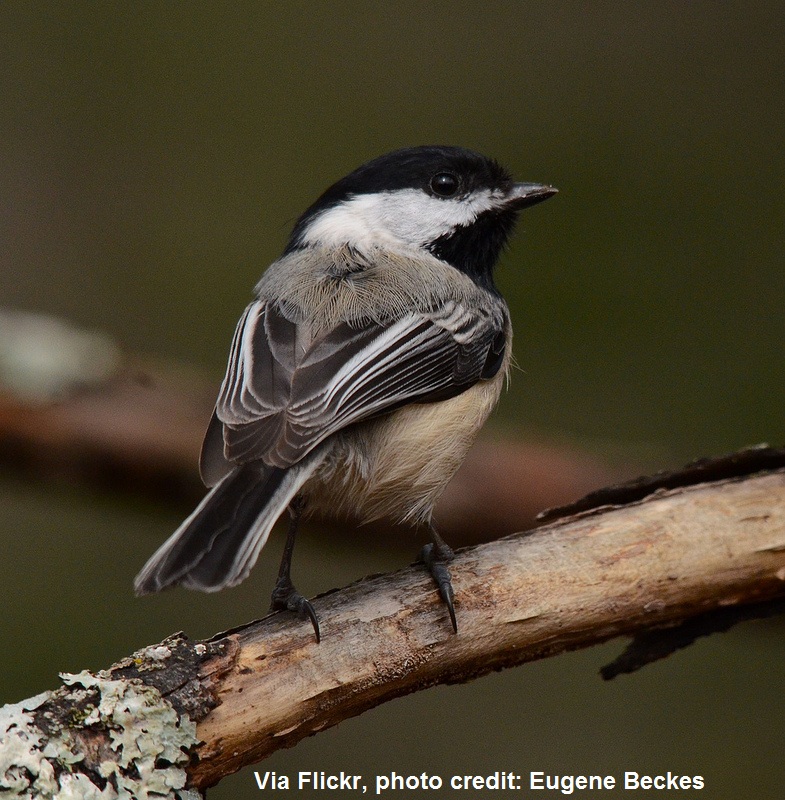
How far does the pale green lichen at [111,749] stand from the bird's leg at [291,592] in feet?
0.77

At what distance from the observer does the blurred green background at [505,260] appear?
3.08 meters

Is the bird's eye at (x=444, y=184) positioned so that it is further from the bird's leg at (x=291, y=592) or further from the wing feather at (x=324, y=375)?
the bird's leg at (x=291, y=592)

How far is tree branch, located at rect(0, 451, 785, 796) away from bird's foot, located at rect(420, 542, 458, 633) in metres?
0.02

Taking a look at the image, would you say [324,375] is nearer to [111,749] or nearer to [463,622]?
[463,622]

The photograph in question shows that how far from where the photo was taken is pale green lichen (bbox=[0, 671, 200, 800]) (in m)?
1.14

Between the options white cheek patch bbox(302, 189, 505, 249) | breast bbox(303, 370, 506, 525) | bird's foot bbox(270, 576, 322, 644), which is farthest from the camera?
white cheek patch bbox(302, 189, 505, 249)

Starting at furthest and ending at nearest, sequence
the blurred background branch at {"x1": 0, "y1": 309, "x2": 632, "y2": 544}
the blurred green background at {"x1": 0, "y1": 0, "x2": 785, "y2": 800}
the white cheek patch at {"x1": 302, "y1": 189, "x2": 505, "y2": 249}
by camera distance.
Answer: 1. the blurred green background at {"x1": 0, "y1": 0, "x2": 785, "y2": 800}
2. the blurred background branch at {"x1": 0, "y1": 309, "x2": 632, "y2": 544}
3. the white cheek patch at {"x1": 302, "y1": 189, "x2": 505, "y2": 249}

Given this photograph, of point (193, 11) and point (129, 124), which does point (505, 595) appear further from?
point (193, 11)

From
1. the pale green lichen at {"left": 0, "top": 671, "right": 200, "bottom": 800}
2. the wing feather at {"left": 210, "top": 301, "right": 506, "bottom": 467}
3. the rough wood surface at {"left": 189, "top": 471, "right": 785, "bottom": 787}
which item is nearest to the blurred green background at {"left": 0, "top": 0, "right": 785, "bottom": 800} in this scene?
the rough wood surface at {"left": 189, "top": 471, "right": 785, "bottom": 787}

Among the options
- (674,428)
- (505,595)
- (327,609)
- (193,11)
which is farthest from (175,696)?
(193,11)

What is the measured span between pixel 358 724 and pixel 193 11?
3.04 meters

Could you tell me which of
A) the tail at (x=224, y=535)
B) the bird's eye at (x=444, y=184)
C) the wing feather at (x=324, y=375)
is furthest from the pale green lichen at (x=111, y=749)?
the bird's eye at (x=444, y=184)

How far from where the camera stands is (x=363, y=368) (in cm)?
150

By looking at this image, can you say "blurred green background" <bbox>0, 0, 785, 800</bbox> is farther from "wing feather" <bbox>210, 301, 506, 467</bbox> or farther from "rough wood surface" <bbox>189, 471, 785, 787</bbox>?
"wing feather" <bbox>210, 301, 506, 467</bbox>
